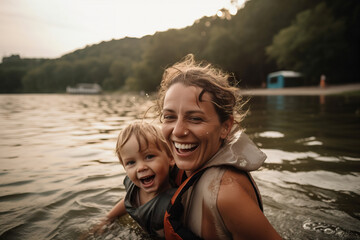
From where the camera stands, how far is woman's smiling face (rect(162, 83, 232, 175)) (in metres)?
2.01

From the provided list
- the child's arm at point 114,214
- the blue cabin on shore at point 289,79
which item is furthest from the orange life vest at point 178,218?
the blue cabin on shore at point 289,79

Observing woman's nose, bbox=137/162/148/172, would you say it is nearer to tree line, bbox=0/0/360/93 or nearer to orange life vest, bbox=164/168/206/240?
orange life vest, bbox=164/168/206/240

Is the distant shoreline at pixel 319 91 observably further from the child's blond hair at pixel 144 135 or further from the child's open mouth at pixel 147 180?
the child's open mouth at pixel 147 180

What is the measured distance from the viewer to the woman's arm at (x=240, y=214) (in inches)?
65.6

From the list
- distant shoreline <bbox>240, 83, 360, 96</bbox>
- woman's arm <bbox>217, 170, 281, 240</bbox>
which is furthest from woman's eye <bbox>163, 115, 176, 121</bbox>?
distant shoreline <bbox>240, 83, 360, 96</bbox>

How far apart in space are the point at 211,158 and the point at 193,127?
0.27 metres

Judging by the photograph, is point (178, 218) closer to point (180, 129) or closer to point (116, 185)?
point (180, 129)

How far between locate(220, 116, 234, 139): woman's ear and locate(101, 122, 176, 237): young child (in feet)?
2.53

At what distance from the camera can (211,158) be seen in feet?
6.55

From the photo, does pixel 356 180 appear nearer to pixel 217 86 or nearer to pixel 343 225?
pixel 343 225

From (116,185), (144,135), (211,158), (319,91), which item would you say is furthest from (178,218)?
(319,91)

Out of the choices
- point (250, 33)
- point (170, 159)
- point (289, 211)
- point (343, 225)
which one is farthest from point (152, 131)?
point (250, 33)

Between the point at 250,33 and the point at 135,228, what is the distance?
56.8m

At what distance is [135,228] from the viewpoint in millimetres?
3033
